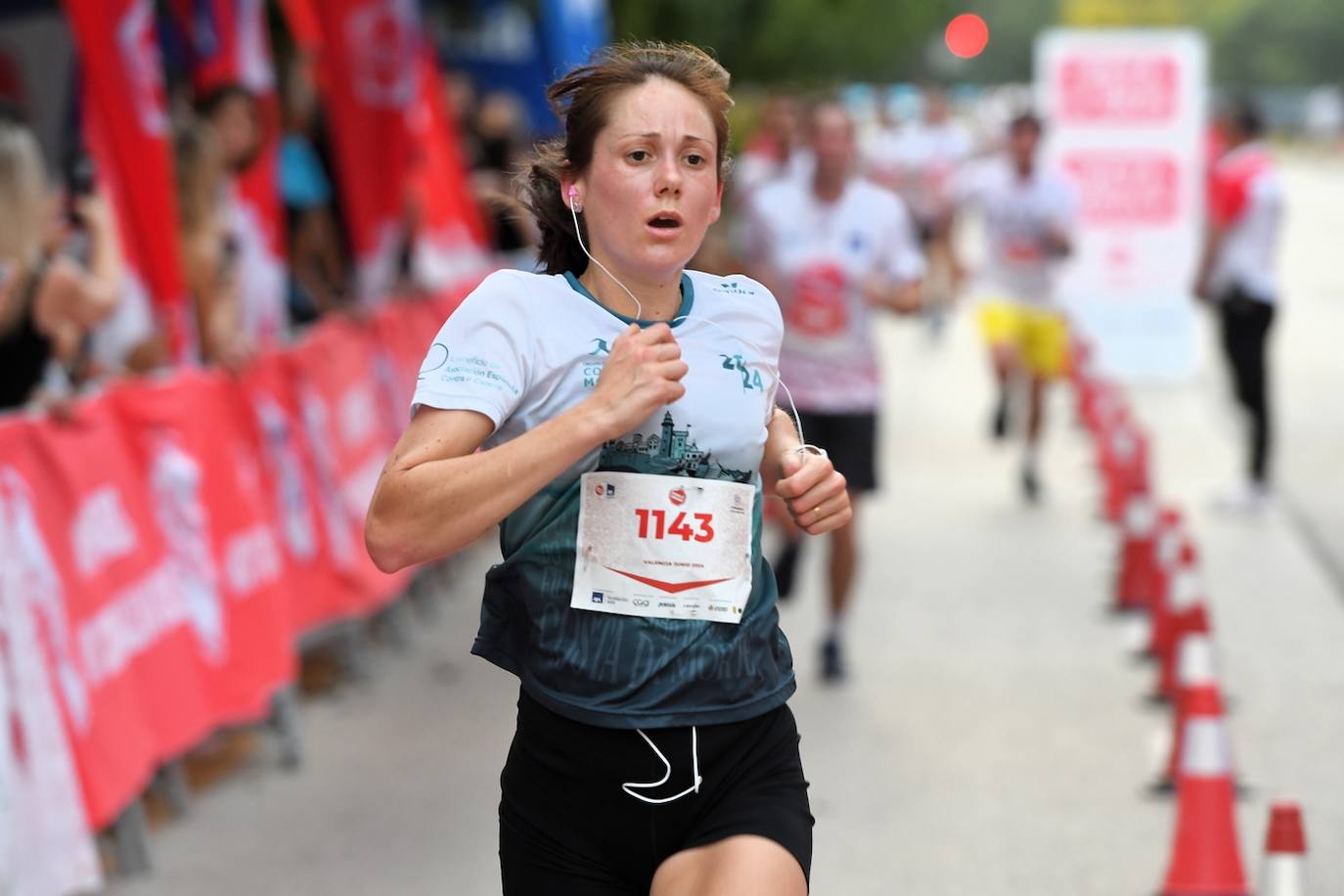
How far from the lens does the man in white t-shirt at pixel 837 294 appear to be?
8.06m

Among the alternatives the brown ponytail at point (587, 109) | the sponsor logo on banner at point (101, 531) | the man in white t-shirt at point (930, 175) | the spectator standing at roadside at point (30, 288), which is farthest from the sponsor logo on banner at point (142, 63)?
the man in white t-shirt at point (930, 175)

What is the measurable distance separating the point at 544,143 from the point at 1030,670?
5425 millimetres

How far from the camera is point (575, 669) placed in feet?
9.81

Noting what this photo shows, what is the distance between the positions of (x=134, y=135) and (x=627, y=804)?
4.69 meters

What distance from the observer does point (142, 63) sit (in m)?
7.08

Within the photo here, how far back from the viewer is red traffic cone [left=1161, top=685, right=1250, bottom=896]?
529cm

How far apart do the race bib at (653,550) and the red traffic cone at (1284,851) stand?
182 centimetres

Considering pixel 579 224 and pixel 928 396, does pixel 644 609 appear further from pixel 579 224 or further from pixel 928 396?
pixel 928 396

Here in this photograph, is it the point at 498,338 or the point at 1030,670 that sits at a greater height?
the point at 498,338

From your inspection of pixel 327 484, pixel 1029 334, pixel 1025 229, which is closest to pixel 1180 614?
pixel 327 484

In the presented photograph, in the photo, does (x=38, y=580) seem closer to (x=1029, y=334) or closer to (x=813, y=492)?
(x=813, y=492)

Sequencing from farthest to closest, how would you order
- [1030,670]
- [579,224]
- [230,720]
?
[1030,670] → [230,720] → [579,224]

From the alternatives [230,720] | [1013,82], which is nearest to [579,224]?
[230,720]

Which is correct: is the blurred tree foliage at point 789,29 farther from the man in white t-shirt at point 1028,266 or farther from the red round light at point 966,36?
the man in white t-shirt at point 1028,266
